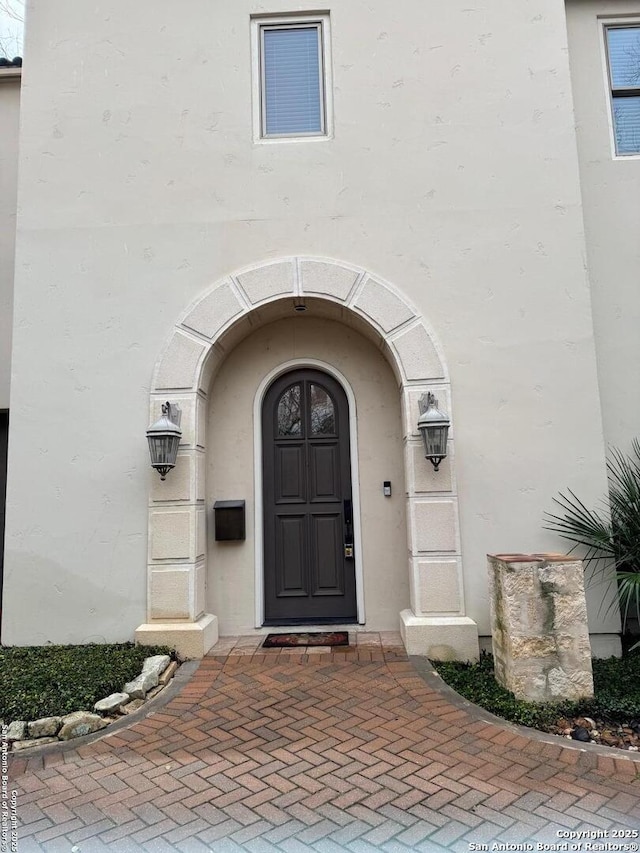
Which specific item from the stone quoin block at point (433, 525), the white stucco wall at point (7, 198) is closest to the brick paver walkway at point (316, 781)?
the stone quoin block at point (433, 525)

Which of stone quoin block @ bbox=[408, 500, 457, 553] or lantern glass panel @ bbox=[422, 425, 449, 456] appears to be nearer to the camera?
lantern glass panel @ bbox=[422, 425, 449, 456]

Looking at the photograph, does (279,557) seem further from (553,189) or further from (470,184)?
(553,189)

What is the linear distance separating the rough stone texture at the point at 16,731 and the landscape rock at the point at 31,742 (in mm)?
33

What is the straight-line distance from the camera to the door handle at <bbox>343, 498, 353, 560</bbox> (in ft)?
18.5

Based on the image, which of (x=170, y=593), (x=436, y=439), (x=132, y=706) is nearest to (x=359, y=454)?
(x=436, y=439)

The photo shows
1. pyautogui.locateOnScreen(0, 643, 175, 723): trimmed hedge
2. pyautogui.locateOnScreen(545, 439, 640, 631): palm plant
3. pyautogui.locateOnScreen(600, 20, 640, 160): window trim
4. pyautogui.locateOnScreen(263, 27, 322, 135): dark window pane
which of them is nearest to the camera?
pyautogui.locateOnScreen(0, 643, 175, 723): trimmed hedge

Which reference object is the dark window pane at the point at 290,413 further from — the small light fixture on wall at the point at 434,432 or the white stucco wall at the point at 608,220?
the white stucco wall at the point at 608,220

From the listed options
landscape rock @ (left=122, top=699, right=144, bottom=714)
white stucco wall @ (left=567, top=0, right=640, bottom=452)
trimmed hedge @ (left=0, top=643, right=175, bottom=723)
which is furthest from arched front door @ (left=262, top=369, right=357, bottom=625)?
white stucco wall @ (left=567, top=0, right=640, bottom=452)

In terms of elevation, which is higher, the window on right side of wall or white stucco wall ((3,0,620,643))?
the window on right side of wall

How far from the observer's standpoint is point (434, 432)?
4.90m

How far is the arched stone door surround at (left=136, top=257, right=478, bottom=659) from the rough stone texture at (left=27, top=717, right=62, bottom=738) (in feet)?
4.26

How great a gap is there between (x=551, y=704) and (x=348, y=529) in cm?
241

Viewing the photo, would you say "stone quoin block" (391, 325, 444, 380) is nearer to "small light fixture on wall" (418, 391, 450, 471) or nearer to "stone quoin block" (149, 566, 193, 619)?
"small light fixture on wall" (418, 391, 450, 471)

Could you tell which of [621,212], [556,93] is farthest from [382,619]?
[556,93]
